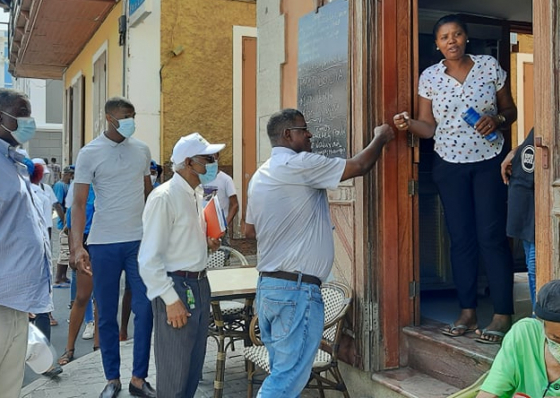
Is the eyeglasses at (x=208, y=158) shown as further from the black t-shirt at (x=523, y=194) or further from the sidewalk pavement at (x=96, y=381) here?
the sidewalk pavement at (x=96, y=381)

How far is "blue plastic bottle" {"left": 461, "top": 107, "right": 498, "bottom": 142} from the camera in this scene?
3.62 meters

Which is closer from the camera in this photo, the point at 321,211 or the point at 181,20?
the point at 321,211

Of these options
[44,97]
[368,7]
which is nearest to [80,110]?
[368,7]

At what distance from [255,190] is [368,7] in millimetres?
1513

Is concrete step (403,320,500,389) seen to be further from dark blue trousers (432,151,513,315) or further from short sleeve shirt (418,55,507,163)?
short sleeve shirt (418,55,507,163)

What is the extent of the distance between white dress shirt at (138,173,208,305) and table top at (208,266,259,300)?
0.74 metres

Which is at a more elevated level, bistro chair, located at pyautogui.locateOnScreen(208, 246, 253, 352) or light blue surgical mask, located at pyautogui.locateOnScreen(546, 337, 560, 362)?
light blue surgical mask, located at pyautogui.locateOnScreen(546, 337, 560, 362)

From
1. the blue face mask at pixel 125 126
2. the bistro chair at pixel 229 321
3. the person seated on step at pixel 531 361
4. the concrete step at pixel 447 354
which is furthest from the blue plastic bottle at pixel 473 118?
the blue face mask at pixel 125 126

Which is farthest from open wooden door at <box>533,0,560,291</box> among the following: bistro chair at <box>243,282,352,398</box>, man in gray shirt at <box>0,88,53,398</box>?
man in gray shirt at <box>0,88,53,398</box>

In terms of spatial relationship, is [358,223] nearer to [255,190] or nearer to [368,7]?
[255,190]

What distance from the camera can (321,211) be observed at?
3.34m

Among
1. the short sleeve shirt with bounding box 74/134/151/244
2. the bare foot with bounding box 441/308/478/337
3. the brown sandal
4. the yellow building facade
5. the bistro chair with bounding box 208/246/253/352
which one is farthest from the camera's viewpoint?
the yellow building facade

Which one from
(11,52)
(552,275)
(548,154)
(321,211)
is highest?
(11,52)

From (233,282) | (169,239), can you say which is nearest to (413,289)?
(233,282)
